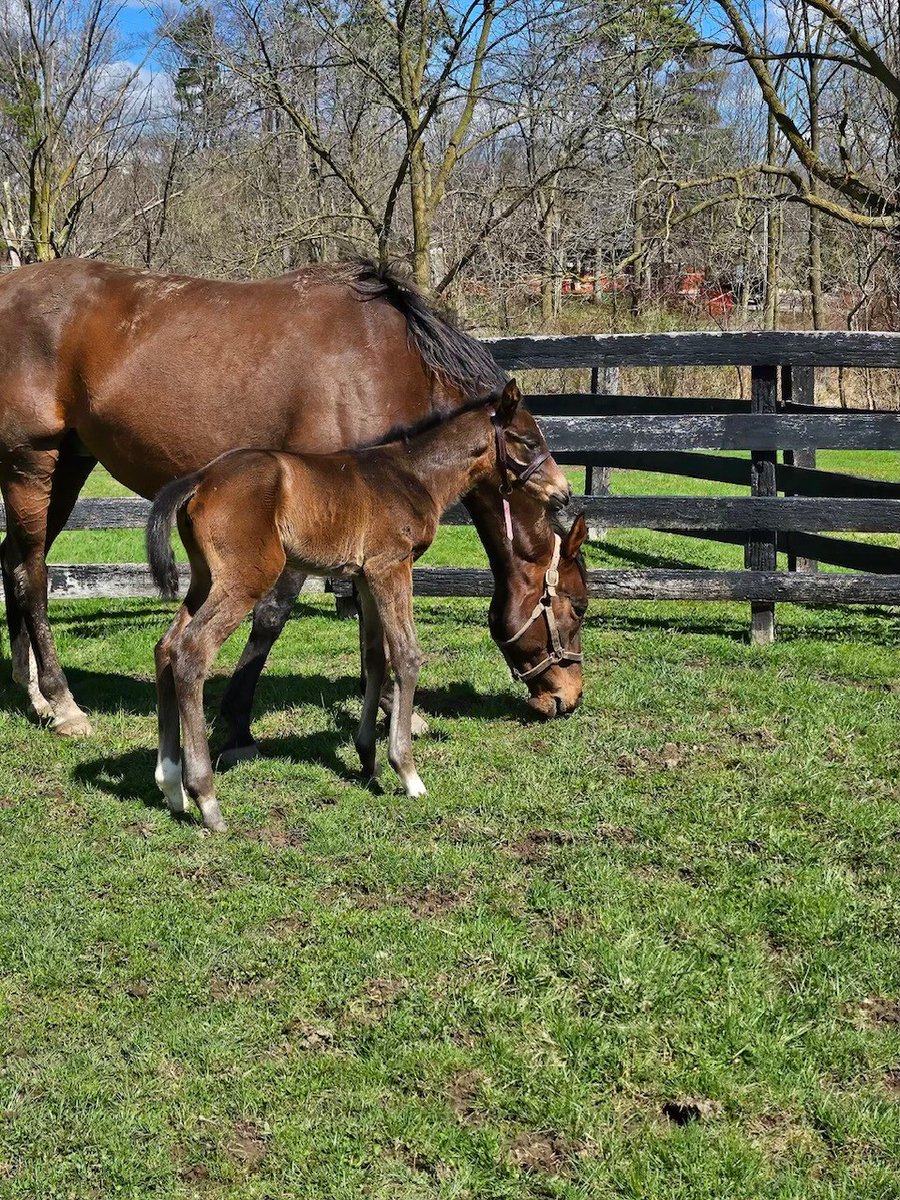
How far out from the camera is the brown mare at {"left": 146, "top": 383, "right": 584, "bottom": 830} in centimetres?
444

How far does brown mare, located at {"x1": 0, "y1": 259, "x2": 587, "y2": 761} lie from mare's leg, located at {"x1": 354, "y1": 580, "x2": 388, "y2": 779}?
1.48ft

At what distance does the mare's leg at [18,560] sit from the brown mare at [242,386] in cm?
36

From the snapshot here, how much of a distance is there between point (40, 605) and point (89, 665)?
1.28 meters

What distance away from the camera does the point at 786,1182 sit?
2588 mm

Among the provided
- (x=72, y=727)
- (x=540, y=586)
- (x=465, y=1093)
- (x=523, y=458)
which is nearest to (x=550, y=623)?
(x=540, y=586)

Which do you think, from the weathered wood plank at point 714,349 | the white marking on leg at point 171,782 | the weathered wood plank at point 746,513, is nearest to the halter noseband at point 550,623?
the weathered wood plank at point 746,513

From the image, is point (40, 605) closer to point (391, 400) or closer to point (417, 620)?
point (391, 400)

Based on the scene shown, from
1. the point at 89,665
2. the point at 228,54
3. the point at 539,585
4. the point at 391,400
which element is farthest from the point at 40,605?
the point at 228,54

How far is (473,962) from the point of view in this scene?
138 inches

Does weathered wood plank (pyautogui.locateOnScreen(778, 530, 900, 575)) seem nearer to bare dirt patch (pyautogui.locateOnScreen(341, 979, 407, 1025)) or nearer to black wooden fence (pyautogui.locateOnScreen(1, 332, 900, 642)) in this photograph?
black wooden fence (pyautogui.locateOnScreen(1, 332, 900, 642))

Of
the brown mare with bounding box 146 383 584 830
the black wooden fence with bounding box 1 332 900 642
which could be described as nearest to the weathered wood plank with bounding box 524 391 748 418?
the black wooden fence with bounding box 1 332 900 642

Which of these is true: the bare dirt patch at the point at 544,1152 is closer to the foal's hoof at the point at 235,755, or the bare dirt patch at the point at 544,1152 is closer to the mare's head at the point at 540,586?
the foal's hoof at the point at 235,755

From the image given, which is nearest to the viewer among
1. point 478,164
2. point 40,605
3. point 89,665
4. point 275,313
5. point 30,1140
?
point 30,1140

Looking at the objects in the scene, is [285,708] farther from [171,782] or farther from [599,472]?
[599,472]
